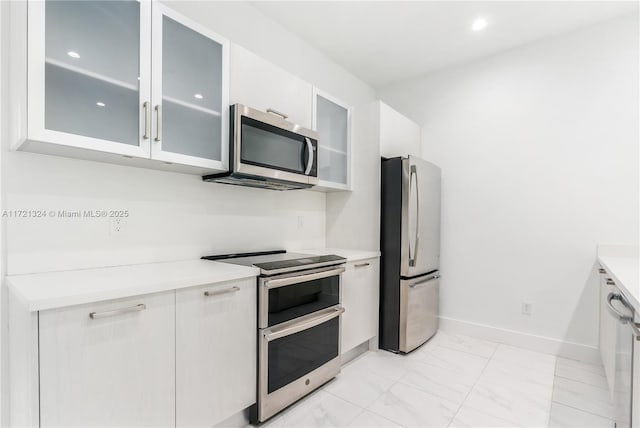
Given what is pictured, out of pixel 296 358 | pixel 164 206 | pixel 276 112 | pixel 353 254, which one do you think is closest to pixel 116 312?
pixel 164 206

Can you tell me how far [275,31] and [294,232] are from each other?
5.46 ft

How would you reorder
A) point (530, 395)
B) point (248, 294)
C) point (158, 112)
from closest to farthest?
1. point (158, 112)
2. point (248, 294)
3. point (530, 395)

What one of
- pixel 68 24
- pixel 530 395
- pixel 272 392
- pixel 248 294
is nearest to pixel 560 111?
pixel 530 395

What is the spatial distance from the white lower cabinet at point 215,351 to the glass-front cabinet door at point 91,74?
0.76 meters

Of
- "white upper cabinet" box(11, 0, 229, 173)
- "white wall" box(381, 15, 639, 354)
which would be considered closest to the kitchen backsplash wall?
"white upper cabinet" box(11, 0, 229, 173)

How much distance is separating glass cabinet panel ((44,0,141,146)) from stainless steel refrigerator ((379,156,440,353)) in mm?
1955

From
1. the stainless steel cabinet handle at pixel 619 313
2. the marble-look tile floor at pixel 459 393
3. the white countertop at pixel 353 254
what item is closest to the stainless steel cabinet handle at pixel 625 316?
the stainless steel cabinet handle at pixel 619 313

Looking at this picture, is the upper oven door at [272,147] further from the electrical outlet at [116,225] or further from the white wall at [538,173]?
the white wall at [538,173]

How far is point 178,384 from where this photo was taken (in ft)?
4.66

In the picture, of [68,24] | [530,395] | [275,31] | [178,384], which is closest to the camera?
[68,24]

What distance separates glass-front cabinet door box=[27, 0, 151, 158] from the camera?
1.23m

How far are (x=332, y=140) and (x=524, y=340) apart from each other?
243 cm

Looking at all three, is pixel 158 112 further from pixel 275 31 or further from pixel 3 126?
pixel 275 31

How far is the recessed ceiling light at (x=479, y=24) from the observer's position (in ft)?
8.49
